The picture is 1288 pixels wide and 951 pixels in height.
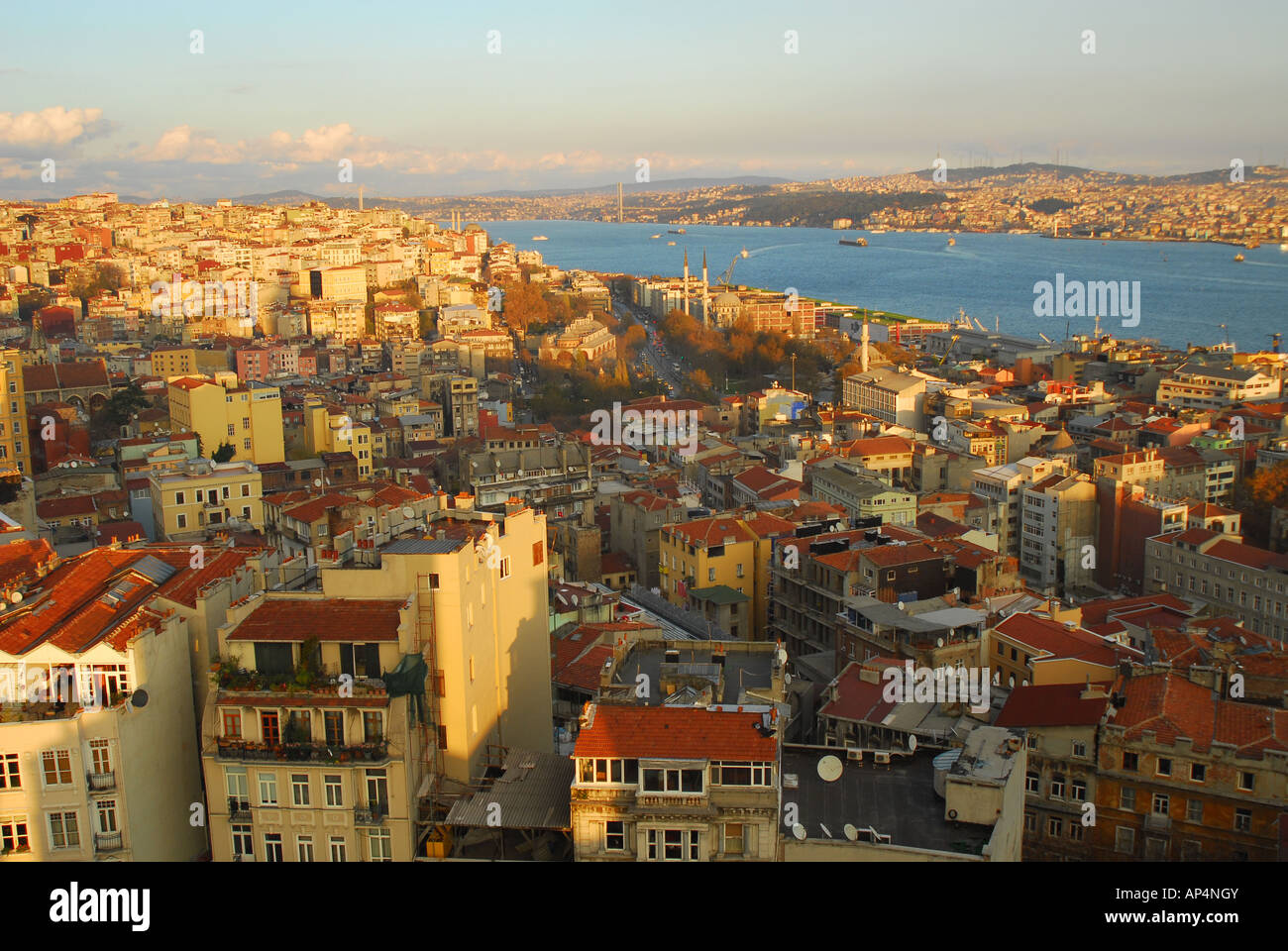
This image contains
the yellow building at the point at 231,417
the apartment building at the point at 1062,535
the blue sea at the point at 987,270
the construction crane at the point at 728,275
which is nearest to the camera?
the apartment building at the point at 1062,535

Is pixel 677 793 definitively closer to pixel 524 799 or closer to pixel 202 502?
pixel 524 799

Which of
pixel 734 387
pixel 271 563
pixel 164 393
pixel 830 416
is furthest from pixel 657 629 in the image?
pixel 734 387

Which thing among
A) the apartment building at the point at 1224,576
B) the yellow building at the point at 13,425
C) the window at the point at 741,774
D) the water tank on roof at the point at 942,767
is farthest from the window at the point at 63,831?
the apartment building at the point at 1224,576

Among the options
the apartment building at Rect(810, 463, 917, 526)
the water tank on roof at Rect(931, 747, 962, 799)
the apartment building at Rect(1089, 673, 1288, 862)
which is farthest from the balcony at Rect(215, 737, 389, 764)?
the apartment building at Rect(810, 463, 917, 526)

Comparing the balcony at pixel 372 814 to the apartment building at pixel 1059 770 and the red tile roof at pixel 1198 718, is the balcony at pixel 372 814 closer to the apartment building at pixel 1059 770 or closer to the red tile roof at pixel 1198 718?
the apartment building at pixel 1059 770

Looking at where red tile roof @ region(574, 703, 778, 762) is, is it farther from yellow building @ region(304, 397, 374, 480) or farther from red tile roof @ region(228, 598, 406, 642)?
yellow building @ region(304, 397, 374, 480)

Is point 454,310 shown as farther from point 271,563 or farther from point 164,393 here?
point 271,563
